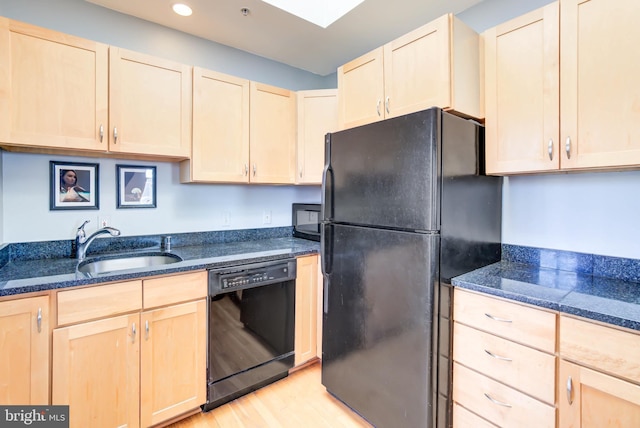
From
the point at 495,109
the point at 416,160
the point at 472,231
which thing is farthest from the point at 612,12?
the point at 472,231

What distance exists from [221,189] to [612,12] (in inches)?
98.3

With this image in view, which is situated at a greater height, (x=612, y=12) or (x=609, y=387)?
(x=612, y=12)

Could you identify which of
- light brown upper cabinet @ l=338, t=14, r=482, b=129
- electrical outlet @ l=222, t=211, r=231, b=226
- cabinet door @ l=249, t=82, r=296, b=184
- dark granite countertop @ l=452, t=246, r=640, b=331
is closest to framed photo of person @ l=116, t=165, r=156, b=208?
electrical outlet @ l=222, t=211, r=231, b=226

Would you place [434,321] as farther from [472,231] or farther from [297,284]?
[297,284]

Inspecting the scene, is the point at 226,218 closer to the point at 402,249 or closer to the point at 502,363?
the point at 402,249

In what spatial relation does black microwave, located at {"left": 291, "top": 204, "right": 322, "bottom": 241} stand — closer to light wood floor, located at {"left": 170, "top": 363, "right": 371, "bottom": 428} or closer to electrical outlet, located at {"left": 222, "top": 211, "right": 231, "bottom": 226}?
electrical outlet, located at {"left": 222, "top": 211, "right": 231, "bottom": 226}

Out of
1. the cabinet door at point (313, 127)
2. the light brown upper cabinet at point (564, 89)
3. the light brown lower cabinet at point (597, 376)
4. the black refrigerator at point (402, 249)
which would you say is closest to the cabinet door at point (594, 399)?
the light brown lower cabinet at point (597, 376)

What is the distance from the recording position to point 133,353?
5.12 feet

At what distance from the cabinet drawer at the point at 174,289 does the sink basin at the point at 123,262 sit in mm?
223

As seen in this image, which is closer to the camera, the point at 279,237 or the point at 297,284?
the point at 297,284

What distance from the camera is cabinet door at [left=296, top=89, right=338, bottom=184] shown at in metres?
2.47

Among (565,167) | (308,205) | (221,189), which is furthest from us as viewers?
(308,205)

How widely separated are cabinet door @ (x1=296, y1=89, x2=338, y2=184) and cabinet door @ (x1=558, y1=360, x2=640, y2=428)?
1.87 metres

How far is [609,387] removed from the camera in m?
1.06
